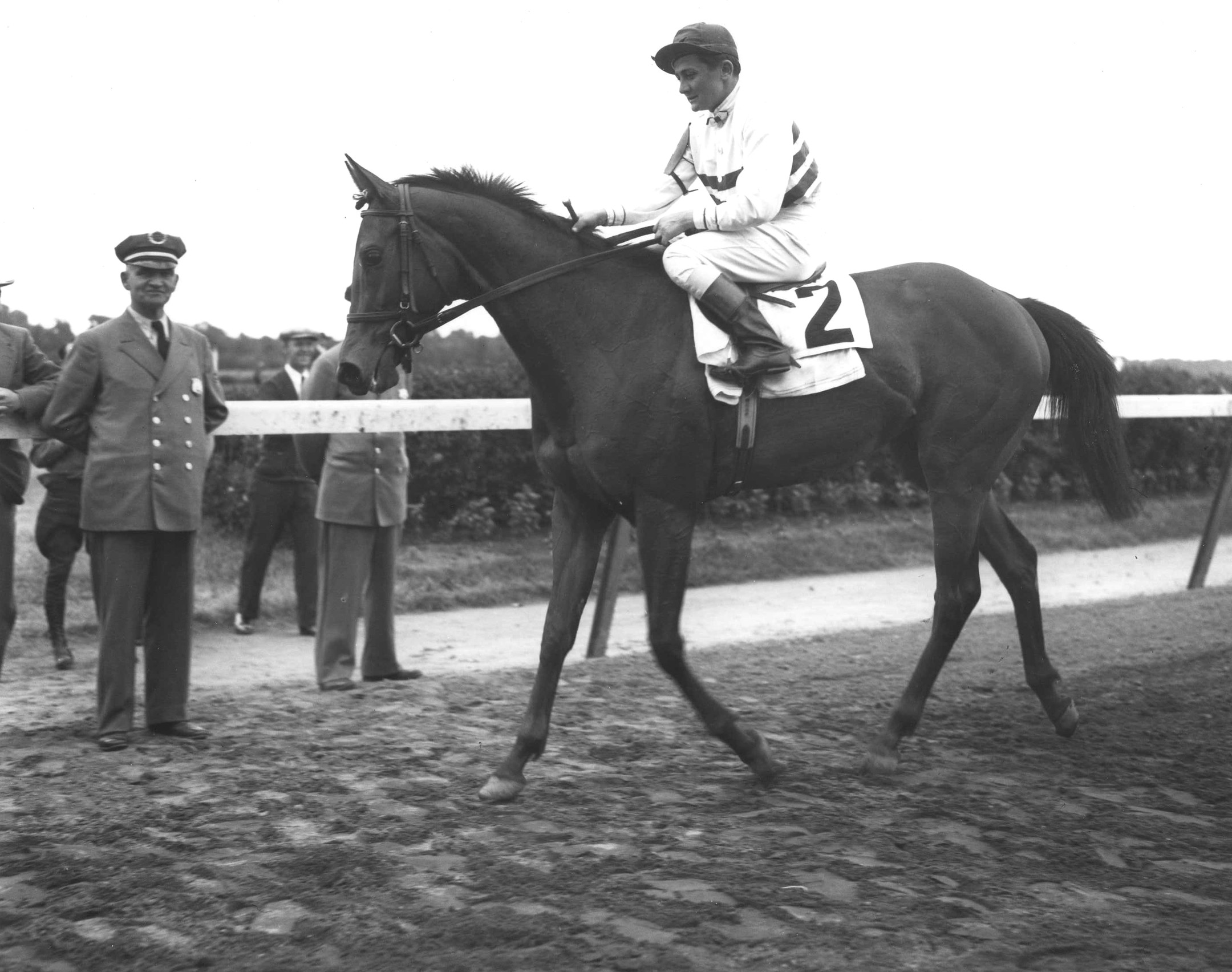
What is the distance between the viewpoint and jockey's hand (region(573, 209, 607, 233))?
5.13m

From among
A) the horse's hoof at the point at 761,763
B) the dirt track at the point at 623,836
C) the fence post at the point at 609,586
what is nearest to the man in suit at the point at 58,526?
the dirt track at the point at 623,836

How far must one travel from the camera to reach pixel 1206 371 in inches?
517

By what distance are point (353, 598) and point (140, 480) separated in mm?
1801

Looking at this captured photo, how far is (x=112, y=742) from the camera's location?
5.52 m

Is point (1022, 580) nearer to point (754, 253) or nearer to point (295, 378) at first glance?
point (754, 253)

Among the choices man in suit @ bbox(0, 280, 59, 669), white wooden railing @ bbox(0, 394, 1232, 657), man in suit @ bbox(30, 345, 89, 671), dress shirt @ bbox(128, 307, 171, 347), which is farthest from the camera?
man in suit @ bbox(30, 345, 89, 671)

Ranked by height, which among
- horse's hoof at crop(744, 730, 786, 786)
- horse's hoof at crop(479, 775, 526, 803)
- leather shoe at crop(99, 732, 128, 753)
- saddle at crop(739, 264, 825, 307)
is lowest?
leather shoe at crop(99, 732, 128, 753)

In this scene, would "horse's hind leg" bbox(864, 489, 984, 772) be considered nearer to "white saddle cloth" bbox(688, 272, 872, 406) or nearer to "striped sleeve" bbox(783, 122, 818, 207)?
"white saddle cloth" bbox(688, 272, 872, 406)

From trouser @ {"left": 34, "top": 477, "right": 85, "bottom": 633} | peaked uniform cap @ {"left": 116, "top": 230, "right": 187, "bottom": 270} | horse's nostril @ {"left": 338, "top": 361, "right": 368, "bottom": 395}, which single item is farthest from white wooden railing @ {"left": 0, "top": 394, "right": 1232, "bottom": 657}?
trouser @ {"left": 34, "top": 477, "right": 85, "bottom": 633}

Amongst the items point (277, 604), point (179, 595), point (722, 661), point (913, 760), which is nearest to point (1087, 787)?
point (913, 760)

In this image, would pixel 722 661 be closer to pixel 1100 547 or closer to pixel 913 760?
pixel 913 760

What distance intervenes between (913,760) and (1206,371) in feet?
29.8

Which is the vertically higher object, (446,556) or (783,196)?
(783,196)

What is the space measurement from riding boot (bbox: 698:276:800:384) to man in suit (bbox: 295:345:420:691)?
261 cm
